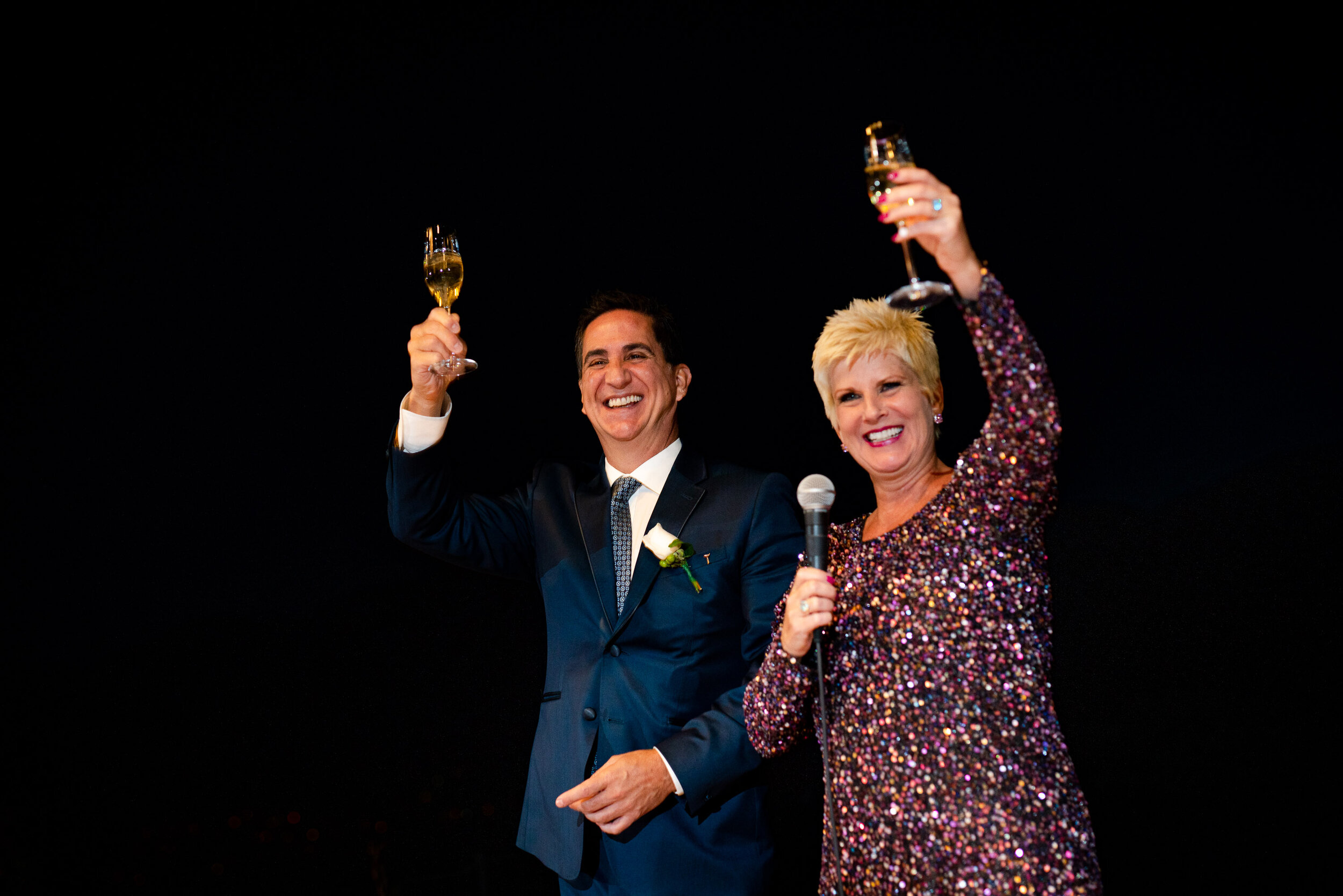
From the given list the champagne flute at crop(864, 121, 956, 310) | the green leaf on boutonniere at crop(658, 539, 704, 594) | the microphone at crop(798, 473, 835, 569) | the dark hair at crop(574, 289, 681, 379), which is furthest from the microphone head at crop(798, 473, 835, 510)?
the dark hair at crop(574, 289, 681, 379)

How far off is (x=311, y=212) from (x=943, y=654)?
10.5 ft

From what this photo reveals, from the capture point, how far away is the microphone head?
1.61 m

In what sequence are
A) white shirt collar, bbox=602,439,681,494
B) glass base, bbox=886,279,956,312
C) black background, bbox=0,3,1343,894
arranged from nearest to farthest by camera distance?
glass base, bbox=886,279,956,312
white shirt collar, bbox=602,439,681,494
black background, bbox=0,3,1343,894

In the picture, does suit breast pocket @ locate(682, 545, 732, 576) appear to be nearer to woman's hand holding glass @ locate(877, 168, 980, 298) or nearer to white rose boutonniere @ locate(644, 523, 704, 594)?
white rose boutonniere @ locate(644, 523, 704, 594)

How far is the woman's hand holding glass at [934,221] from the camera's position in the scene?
1.43 metres

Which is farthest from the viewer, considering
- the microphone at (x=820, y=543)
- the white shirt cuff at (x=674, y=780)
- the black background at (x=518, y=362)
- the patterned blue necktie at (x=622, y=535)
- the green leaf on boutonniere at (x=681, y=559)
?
the black background at (x=518, y=362)

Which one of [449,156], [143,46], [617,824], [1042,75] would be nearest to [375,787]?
[617,824]

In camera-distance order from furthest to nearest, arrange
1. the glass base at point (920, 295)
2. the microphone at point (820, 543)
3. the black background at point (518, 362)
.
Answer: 1. the black background at point (518, 362)
2. the microphone at point (820, 543)
3. the glass base at point (920, 295)

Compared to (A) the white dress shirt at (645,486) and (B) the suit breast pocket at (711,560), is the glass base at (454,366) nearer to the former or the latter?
(A) the white dress shirt at (645,486)

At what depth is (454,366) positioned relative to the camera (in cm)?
217

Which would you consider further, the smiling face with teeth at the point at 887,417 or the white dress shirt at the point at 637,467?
the white dress shirt at the point at 637,467

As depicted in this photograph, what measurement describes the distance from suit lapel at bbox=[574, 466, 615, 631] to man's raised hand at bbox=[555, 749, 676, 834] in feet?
1.12

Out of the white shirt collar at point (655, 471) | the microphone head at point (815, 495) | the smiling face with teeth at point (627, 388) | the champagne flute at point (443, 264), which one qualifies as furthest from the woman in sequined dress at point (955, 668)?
the champagne flute at point (443, 264)

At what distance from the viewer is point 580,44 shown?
3904 mm
